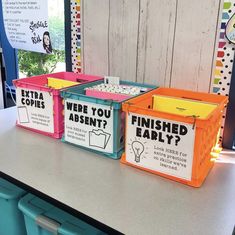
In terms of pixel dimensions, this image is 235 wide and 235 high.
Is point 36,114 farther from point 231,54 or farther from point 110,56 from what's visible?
point 231,54

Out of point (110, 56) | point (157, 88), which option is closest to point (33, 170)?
point (157, 88)

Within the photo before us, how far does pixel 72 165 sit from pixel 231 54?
2.77 ft

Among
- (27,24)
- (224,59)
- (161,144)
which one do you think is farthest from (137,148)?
(27,24)

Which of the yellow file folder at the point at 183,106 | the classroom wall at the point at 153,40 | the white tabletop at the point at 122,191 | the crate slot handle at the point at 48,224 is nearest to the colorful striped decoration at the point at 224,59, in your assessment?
the classroom wall at the point at 153,40

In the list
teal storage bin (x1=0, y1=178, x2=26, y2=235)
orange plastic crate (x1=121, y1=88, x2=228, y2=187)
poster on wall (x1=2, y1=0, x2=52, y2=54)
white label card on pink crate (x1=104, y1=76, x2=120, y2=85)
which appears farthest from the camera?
poster on wall (x1=2, y1=0, x2=52, y2=54)

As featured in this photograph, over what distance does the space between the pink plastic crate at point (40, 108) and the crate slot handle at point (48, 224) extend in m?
0.45

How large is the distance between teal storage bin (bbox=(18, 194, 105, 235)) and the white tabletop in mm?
144

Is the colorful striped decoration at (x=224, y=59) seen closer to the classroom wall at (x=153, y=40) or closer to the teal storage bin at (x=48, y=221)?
the classroom wall at (x=153, y=40)

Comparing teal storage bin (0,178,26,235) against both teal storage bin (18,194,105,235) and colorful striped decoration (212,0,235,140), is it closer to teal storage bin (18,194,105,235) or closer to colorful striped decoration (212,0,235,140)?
teal storage bin (18,194,105,235)

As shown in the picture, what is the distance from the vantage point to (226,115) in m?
1.33

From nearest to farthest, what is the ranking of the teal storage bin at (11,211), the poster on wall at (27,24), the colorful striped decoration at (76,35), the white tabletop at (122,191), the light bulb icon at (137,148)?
the white tabletop at (122,191)
the light bulb icon at (137,148)
the teal storage bin at (11,211)
the colorful striped decoration at (76,35)
the poster on wall at (27,24)

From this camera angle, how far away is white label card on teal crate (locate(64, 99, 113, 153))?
1.22 m

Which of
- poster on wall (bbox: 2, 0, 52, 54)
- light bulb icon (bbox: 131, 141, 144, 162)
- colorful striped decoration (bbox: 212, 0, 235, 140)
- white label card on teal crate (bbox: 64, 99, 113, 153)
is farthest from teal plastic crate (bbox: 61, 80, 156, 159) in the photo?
poster on wall (bbox: 2, 0, 52, 54)

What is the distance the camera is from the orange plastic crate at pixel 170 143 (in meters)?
1.01
